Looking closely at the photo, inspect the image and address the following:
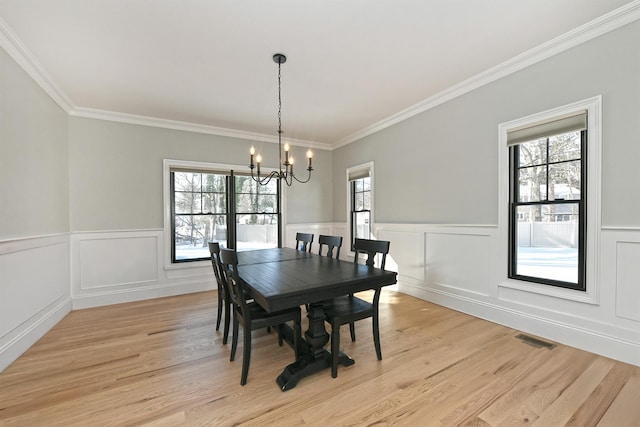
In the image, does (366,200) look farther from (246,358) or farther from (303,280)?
(246,358)

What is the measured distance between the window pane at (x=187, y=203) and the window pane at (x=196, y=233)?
0.10 m

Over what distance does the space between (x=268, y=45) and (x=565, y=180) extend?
304 centimetres

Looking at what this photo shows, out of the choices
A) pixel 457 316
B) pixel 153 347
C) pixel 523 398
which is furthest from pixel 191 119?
pixel 523 398

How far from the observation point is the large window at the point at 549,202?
8.17 feet

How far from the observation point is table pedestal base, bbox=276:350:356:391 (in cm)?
197

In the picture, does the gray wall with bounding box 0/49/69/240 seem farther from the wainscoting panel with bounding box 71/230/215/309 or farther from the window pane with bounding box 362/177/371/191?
the window pane with bounding box 362/177/371/191

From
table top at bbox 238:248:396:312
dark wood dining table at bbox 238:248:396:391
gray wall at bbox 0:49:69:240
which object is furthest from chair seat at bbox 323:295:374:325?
gray wall at bbox 0:49:69:240

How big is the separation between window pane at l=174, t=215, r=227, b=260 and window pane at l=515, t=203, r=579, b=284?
428 centimetres

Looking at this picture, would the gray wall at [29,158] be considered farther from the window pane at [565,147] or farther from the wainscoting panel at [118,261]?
the window pane at [565,147]

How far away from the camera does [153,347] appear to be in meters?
2.58

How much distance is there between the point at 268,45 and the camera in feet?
8.13

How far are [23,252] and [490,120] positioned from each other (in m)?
4.92

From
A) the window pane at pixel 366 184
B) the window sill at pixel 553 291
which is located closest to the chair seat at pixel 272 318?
the window sill at pixel 553 291

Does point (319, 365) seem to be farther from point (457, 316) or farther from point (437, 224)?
point (437, 224)
